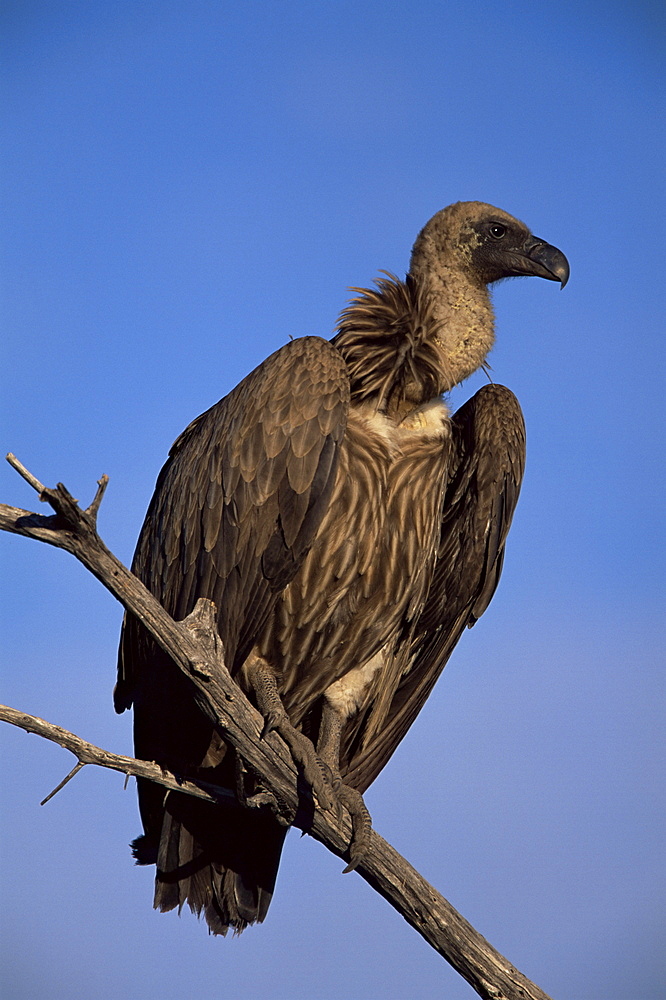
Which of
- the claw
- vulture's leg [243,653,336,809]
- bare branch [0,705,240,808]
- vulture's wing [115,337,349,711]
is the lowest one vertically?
the claw

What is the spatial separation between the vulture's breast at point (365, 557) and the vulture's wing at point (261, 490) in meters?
0.22

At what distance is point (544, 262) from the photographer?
557 centimetres

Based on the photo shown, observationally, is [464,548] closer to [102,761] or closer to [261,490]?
[261,490]

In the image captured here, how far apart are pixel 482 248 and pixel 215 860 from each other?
10.8 ft

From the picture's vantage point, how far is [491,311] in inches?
214

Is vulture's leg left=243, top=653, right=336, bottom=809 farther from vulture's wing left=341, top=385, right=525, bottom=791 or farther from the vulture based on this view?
vulture's wing left=341, top=385, right=525, bottom=791

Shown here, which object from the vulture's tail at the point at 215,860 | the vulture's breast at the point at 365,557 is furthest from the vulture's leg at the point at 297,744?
the vulture's tail at the point at 215,860

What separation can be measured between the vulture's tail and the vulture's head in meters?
2.82

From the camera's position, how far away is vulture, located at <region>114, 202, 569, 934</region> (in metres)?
4.68

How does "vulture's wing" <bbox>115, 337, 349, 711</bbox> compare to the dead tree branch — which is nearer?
the dead tree branch

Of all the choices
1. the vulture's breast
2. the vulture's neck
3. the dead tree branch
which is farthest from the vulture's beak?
the dead tree branch

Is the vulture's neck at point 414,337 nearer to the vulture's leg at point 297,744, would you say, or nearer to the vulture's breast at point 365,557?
the vulture's breast at point 365,557

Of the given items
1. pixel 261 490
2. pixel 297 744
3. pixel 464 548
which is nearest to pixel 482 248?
pixel 464 548

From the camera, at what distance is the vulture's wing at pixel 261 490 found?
4625mm
